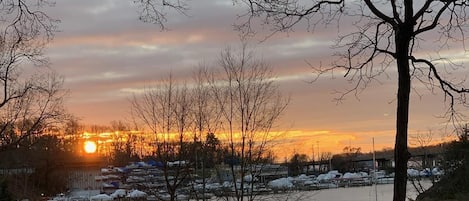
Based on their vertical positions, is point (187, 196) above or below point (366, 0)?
below

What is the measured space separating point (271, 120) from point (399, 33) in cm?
1030

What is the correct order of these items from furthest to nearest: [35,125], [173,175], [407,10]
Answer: [35,125] < [173,175] < [407,10]

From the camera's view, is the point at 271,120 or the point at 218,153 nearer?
the point at 271,120

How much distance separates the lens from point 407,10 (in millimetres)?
7480

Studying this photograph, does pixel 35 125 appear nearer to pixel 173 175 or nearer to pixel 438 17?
pixel 173 175

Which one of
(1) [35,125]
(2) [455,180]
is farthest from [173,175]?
(2) [455,180]

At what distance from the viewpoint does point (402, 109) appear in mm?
7488

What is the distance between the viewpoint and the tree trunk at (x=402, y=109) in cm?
744

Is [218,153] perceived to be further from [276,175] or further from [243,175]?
[276,175]

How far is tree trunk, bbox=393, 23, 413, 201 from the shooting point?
7438 millimetres

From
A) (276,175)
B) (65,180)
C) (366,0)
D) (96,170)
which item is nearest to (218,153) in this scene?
(276,175)

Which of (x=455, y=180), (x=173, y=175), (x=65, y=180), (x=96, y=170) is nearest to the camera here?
(x=173, y=175)

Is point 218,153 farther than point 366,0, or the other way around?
point 218,153

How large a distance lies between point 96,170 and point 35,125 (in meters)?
53.2
